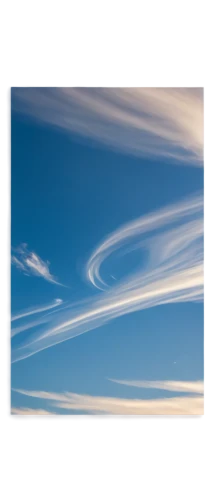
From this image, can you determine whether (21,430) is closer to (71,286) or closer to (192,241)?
(71,286)

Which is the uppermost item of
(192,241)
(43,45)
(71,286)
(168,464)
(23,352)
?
(43,45)

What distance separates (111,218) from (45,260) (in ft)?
1.50

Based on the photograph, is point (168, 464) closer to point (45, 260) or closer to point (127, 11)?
point (45, 260)

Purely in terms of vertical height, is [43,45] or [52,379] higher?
[43,45]

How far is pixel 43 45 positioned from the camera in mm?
2621

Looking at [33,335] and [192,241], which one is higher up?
[192,241]

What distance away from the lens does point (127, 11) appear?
2.54 metres

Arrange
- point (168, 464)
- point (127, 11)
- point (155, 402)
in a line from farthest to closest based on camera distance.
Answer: point (155, 402), point (127, 11), point (168, 464)

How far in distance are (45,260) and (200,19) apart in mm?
1604

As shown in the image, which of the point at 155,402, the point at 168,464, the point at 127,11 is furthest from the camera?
the point at 155,402

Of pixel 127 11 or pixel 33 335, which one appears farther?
pixel 33 335

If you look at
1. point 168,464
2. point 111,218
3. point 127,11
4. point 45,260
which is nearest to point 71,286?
point 45,260

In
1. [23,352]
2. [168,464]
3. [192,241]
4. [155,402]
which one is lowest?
[168,464]

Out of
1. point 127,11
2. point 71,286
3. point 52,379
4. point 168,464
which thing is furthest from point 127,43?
point 168,464
